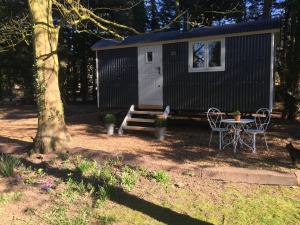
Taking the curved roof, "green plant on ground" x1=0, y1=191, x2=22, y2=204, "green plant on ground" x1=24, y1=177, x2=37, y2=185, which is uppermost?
the curved roof

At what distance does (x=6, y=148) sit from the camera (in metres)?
8.83

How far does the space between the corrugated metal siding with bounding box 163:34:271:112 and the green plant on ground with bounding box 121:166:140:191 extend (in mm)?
5459

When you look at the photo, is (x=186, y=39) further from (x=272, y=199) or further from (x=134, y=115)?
(x=272, y=199)

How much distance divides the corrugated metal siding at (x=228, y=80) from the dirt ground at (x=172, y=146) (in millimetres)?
929

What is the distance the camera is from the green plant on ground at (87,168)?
653 centimetres

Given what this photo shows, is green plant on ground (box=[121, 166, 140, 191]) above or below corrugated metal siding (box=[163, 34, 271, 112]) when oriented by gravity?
below

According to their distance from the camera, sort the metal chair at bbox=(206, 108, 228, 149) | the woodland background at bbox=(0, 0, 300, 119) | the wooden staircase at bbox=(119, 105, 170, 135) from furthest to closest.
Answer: the woodland background at bbox=(0, 0, 300, 119)
the wooden staircase at bbox=(119, 105, 170, 135)
the metal chair at bbox=(206, 108, 228, 149)

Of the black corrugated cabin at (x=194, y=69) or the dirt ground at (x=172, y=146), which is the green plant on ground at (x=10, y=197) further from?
the black corrugated cabin at (x=194, y=69)

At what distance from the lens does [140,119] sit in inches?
467

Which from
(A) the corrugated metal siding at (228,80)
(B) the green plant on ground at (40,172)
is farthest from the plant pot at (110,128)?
(B) the green plant on ground at (40,172)

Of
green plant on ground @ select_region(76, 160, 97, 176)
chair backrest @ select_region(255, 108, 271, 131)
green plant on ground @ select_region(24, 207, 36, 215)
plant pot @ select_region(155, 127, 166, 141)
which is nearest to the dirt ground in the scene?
plant pot @ select_region(155, 127, 166, 141)

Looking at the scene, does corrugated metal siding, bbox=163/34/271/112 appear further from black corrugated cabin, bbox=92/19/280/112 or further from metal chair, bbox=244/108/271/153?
metal chair, bbox=244/108/271/153

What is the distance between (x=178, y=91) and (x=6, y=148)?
17.9ft

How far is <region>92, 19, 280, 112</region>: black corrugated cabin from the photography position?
1066 cm
